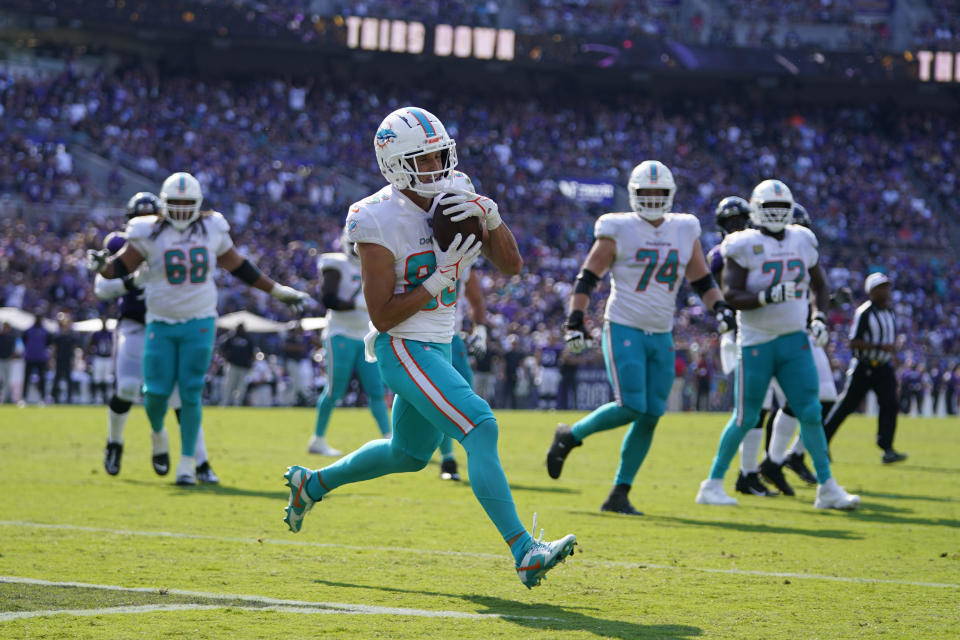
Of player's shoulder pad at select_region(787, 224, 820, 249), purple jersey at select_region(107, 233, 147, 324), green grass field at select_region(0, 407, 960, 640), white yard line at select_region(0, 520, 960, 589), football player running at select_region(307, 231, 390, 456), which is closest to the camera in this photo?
green grass field at select_region(0, 407, 960, 640)

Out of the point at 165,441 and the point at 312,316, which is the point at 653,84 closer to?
the point at 312,316

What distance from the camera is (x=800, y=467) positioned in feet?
38.2

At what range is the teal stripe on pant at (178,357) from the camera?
9492 millimetres

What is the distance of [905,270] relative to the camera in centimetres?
3834

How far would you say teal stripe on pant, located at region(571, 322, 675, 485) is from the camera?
8.45m

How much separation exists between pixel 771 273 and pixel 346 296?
4.80 m

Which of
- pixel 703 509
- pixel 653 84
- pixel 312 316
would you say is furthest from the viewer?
pixel 653 84

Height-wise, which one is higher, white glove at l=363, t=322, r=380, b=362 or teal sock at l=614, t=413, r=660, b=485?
white glove at l=363, t=322, r=380, b=362

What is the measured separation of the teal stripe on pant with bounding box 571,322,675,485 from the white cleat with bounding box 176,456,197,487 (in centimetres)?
317

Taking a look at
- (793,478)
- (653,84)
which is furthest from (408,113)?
(653,84)

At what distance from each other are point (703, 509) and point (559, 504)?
3.25 ft

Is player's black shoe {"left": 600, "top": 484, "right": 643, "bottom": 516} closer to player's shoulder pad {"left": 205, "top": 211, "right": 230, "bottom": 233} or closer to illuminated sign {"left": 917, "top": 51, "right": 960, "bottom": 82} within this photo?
player's shoulder pad {"left": 205, "top": 211, "right": 230, "bottom": 233}

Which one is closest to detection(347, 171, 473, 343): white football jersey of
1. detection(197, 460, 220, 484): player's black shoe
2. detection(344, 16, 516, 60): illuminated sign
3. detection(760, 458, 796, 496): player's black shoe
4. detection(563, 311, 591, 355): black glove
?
detection(563, 311, 591, 355): black glove

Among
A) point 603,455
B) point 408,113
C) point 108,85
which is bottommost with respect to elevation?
point 603,455
